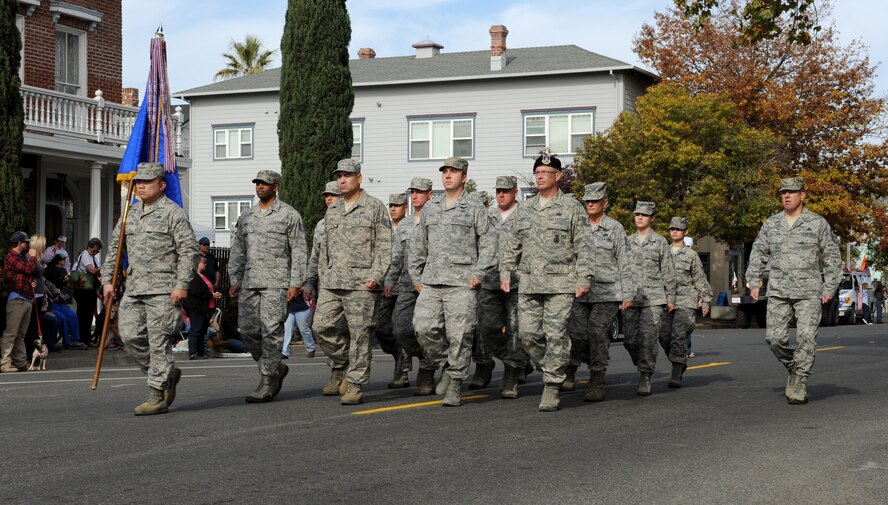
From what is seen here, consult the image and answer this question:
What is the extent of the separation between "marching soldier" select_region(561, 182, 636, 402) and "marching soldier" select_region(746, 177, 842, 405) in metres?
1.32

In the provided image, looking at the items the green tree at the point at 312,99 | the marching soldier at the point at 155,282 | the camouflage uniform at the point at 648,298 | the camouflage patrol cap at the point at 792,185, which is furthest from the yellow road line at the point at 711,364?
the green tree at the point at 312,99

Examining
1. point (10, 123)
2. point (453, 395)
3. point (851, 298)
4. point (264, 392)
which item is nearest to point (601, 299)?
point (453, 395)

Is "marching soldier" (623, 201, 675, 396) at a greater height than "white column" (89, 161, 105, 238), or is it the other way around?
"white column" (89, 161, 105, 238)

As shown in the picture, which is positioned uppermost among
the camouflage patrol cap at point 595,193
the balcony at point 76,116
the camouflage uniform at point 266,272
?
the balcony at point 76,116

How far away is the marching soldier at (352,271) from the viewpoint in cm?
1131

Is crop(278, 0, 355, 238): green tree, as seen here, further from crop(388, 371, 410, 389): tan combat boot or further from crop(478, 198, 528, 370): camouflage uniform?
crop(478, 198, 528, 370): camouflage uniform

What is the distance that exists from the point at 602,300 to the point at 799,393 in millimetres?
2122

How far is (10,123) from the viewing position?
750 inches

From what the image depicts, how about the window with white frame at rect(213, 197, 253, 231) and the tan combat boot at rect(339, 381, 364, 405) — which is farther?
the window with white frame at rect(213, 197, 253, 231)

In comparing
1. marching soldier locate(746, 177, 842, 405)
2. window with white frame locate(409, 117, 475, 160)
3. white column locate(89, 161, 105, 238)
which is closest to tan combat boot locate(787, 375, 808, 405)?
marching soldier locate(746, 177, 842, 405)

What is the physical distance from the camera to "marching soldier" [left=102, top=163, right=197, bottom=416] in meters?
10.4

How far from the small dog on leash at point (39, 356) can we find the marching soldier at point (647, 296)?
28.4 feet

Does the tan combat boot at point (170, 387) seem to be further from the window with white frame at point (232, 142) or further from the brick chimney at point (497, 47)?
the window with white frame at point (232, 142)

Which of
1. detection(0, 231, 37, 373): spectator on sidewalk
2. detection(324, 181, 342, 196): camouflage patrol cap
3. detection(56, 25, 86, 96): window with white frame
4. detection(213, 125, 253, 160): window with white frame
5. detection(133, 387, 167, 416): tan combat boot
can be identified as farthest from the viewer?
detection(213, 125, 253, 160): window with white frame
